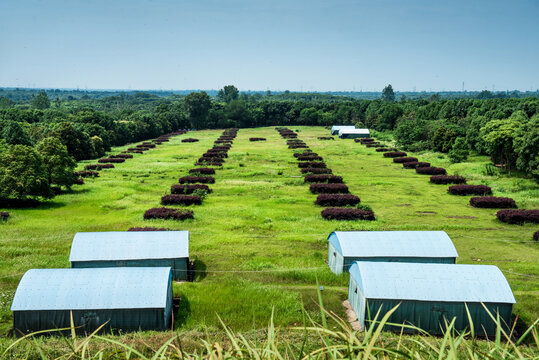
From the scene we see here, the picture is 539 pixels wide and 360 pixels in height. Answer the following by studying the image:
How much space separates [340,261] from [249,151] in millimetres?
54456

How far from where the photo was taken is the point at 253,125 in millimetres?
143000

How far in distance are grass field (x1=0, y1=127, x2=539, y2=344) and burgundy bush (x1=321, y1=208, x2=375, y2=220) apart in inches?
31.9

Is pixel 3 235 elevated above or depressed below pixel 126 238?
below

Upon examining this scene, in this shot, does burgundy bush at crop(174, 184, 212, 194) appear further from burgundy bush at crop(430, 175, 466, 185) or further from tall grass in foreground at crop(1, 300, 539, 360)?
tall grass in foreground at crop(1, 300, 539, 360)

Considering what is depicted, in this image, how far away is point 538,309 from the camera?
1958 cm

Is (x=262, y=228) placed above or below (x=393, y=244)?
below

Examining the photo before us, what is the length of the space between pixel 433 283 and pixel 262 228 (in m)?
16.0

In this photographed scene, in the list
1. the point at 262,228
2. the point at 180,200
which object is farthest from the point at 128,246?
the point at 180,200

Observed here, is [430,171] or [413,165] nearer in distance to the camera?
[430,171]

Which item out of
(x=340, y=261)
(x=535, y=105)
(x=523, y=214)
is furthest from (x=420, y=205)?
(x=535, y=105)

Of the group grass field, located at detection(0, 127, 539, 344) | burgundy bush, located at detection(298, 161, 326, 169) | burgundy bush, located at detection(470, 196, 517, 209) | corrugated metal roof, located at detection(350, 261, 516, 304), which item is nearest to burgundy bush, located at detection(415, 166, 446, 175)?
grass field, located at detection(0, 127, 539, 344)

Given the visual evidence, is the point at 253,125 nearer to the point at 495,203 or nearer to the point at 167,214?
the point at 495,203

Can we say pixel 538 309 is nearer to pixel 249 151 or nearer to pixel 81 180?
pixel 81 180

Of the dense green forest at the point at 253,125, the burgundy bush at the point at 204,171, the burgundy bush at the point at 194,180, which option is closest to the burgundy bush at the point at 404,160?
the dense green forest at the point at 253,125
